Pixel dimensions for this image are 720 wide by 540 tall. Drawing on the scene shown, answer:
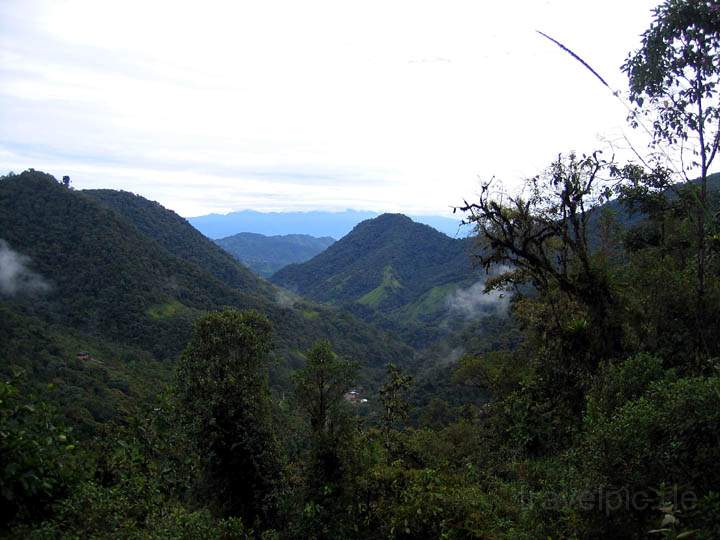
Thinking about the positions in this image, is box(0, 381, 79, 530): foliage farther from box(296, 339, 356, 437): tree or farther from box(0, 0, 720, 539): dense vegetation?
box(296, 339, 356, 437): tree

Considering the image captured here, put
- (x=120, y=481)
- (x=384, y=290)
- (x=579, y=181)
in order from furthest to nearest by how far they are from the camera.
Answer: (x=384, y=290), (x=579, y=181), (x=120, y=481)

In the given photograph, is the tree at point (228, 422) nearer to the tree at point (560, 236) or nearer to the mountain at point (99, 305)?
the tree at point (560, 236)

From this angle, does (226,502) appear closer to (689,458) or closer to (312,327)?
(689,458)

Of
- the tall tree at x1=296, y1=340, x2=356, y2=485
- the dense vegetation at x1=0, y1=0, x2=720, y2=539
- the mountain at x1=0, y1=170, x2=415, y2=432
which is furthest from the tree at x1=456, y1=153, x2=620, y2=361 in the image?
the mountain at x1=0, y1=170, x2=415, y2=432

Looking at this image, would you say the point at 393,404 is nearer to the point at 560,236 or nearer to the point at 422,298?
the point at 560,236

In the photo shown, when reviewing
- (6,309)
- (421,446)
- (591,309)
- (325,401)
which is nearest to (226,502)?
(325,401)

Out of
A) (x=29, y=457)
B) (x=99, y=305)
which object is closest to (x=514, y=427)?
(x=29, y=457)

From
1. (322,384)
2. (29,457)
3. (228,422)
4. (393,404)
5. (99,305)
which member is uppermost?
(29,457)

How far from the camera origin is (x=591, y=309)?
12.1 metres

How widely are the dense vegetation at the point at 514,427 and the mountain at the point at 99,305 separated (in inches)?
1507

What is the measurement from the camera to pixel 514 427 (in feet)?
44.8

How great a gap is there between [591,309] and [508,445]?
492 centimetres

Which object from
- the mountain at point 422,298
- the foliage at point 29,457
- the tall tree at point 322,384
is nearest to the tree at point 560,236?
the tall tree at point 322,384

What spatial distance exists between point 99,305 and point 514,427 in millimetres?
82662
